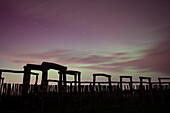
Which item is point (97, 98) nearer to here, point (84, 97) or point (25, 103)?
point (84, 97)

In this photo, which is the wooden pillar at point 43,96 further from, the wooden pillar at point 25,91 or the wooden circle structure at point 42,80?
the wooden pillar at point 25,91

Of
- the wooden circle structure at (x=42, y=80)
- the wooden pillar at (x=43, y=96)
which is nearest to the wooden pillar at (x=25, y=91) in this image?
the wooden circle structure at (x=42, y=80)

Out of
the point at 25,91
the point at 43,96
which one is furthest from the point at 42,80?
the point at 25,91

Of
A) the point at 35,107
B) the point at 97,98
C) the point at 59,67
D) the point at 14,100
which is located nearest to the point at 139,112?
the point at 59,67

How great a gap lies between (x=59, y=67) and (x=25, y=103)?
7.11 ft

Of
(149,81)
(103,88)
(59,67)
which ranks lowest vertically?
(103,88)

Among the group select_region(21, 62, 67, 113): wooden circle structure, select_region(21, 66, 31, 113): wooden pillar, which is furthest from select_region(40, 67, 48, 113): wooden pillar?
select_region(21, 66, 31, 113): wooden pillar

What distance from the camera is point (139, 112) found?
786 centimetres

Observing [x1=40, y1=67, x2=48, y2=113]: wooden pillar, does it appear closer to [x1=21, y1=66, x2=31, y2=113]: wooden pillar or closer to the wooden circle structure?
the wooden circle structure

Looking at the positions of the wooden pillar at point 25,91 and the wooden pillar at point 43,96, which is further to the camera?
the wooden pillar at point 25,91

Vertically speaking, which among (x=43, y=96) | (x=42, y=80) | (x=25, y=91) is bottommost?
(x=43, y=96)

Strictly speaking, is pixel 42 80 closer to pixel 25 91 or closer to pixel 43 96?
pixel 43 96

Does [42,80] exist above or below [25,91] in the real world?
above

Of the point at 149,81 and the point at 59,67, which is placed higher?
the point at 59,67
